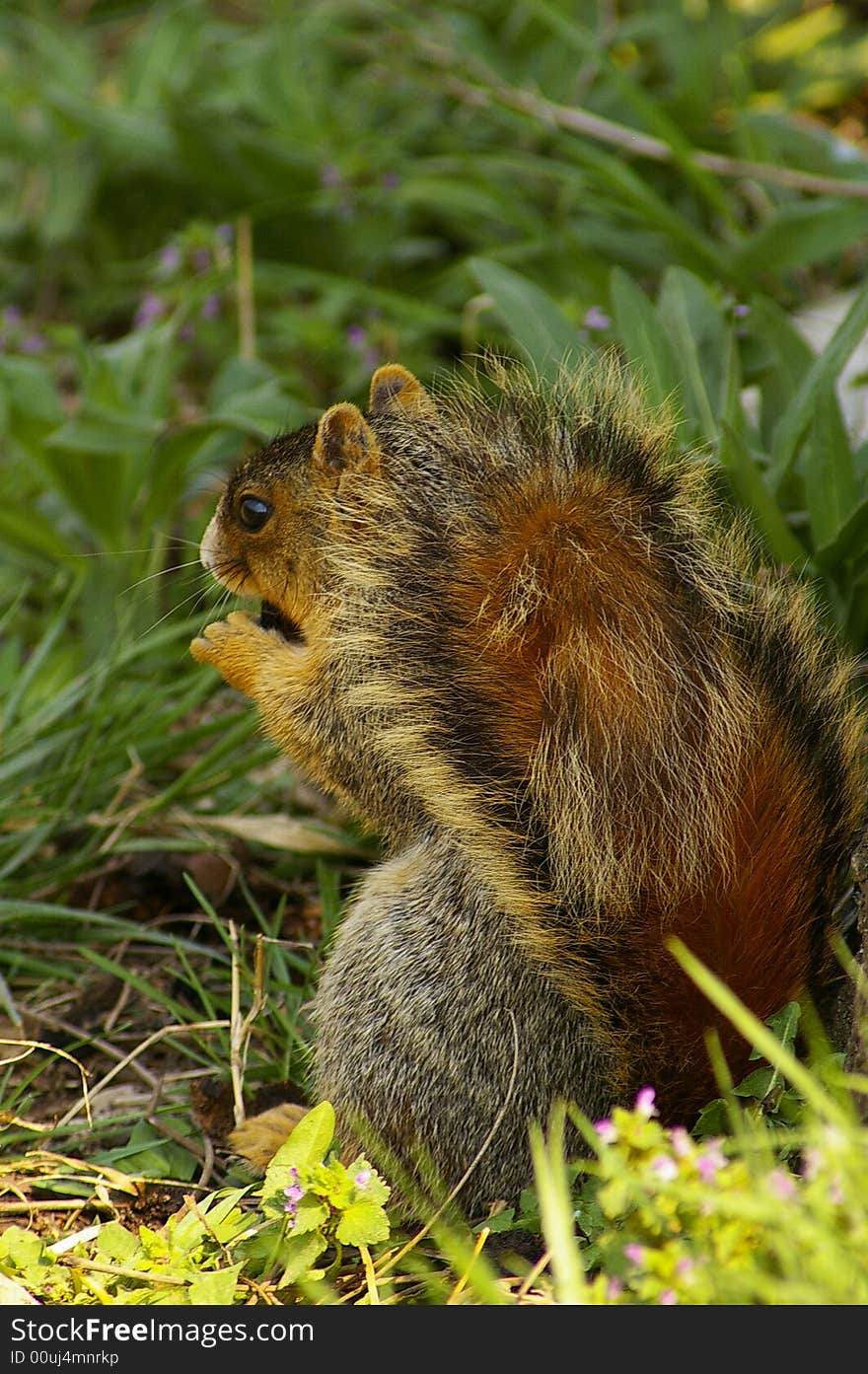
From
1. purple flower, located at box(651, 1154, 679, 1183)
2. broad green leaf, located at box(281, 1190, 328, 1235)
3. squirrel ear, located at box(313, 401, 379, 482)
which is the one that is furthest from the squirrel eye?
purple flower, located at box(651, 1154, 679, 1183)

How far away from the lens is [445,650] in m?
1.86

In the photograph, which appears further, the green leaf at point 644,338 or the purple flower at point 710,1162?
the green leaf at point 644,338

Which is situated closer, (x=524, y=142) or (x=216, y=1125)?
(x=216, y=1125)

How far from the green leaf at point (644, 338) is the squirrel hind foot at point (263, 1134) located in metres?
1.29

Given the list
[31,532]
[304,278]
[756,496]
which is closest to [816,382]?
[756,496]

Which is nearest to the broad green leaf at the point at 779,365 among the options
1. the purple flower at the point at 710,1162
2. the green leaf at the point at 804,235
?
the green leaf at the point at 804,235

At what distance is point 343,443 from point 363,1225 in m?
1.06

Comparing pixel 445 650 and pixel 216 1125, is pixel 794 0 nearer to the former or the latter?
pixel 445 650

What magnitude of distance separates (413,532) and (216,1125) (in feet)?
2.94

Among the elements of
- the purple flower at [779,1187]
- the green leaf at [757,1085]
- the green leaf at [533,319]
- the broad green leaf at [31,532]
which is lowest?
the green leaf at [757,1085]

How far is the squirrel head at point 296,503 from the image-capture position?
2.12 metres

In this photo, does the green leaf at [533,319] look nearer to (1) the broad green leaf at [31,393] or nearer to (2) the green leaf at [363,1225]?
(1) the broad green leaf at [31,393]

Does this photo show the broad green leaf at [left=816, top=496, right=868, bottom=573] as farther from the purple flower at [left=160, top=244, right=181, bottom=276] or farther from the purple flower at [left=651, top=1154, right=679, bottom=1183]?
the purple flower at [left=160, top=244, right=181, bottom=276]
